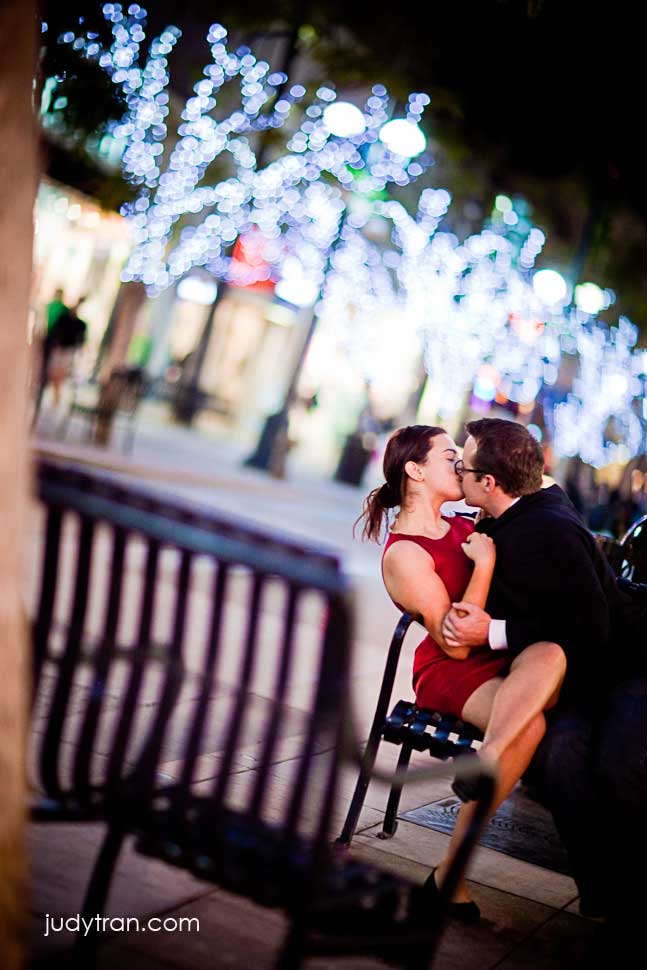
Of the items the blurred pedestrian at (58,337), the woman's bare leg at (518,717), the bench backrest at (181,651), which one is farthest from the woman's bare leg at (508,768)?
the blurred pedestrian at (58,337)

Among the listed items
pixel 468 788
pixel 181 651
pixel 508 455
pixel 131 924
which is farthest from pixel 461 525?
pixel 181 651

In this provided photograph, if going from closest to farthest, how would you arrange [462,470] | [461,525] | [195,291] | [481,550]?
[481,550] → [462,470] → [461,525] → [195,291]

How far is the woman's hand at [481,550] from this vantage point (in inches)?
157

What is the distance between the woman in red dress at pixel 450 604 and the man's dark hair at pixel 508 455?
186mm

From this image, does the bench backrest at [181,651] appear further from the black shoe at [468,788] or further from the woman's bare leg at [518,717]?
the woman's bare leg at [518,717]

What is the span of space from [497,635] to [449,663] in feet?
0.91

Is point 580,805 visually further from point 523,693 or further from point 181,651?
point 181,651

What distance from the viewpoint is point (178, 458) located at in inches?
794

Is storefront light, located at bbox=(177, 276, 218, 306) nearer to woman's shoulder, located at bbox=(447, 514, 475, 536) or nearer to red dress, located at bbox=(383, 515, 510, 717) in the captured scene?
woman's shoulder, located at bbox=(447, 514, 475, 536)

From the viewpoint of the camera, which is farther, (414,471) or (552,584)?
(414,471)

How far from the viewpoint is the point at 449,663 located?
13.5 ft

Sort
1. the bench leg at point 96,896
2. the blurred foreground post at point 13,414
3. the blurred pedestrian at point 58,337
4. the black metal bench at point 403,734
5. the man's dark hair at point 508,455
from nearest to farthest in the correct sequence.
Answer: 1. the blurred foreground post at point 13,414
2. the bench leg at point 96,896
3. the black metal bench at point 403,734
4. the man's dark hair at point 508,455
5. the blurred pedestrian at point 58,337

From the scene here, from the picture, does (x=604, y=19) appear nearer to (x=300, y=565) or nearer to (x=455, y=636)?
(x=455, y=636)

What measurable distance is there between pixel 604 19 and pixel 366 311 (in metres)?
11.9
